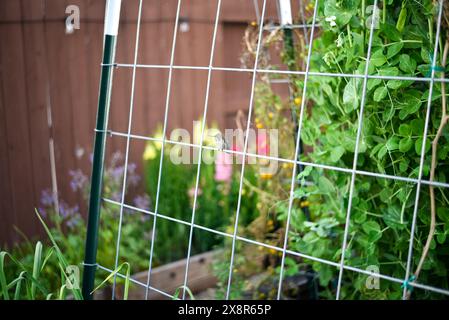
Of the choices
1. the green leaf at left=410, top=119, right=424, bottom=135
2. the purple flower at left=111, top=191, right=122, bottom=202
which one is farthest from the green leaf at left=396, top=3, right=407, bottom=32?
the purple flower at left=111, top=191, right=122, bottom=202

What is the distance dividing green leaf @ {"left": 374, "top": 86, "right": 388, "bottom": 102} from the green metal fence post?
811mm

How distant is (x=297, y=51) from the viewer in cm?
215

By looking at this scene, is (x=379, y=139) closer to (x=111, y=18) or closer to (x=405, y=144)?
(x=405, y=144)

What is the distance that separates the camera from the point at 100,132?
1.71 m

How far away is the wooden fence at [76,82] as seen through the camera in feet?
8.68

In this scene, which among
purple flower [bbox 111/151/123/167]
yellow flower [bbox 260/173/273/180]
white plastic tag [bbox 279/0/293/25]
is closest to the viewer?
white plastic tag [bbox 279/0/293/25]

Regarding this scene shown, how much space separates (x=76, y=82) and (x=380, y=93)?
1958 mm

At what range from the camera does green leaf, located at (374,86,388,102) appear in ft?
4.55

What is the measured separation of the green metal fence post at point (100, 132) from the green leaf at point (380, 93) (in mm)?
811

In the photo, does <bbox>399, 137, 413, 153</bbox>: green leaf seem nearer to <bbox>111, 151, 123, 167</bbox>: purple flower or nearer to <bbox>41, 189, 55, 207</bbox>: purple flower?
<bbox>111, 151, 123, 167</bbox>: purple flower

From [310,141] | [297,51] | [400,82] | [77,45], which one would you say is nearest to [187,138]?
[77,45]

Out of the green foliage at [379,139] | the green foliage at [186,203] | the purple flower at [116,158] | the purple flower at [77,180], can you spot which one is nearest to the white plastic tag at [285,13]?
the green foliage at [379,139]

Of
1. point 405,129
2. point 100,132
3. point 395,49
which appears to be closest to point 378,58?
point 395,49
